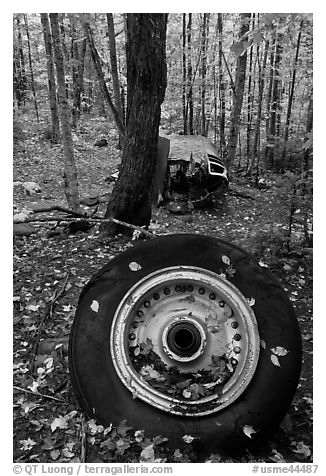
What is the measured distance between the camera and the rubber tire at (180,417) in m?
2.15

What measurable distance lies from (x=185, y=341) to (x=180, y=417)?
1.37 ft

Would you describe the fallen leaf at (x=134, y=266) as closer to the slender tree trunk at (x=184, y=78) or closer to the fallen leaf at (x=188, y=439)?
the fallen leaf at (x=188, y=439)

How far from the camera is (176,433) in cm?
215

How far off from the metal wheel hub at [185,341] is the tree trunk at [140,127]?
2489 millimetres

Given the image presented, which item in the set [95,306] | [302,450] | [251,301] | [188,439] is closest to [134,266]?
[95,306]

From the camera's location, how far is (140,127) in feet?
15.6

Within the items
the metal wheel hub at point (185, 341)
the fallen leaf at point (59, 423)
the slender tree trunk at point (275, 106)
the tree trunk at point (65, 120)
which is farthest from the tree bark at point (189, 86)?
the fallen leaf at point (59, 423)

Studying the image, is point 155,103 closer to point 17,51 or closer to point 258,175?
point 258,175

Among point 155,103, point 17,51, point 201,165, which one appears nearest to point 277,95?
point 201,165

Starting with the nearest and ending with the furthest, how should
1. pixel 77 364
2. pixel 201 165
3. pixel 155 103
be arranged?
pixel 77 364 → pixel 155 103 → pixel 201 165

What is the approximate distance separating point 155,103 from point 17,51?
1449cm

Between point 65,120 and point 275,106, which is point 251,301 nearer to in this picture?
point 65,120

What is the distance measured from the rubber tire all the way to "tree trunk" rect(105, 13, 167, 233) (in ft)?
7.94

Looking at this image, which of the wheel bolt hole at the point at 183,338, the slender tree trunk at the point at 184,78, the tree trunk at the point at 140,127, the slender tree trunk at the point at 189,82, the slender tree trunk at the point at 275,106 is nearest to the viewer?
the wheel bolt hole at the point at 183,338
